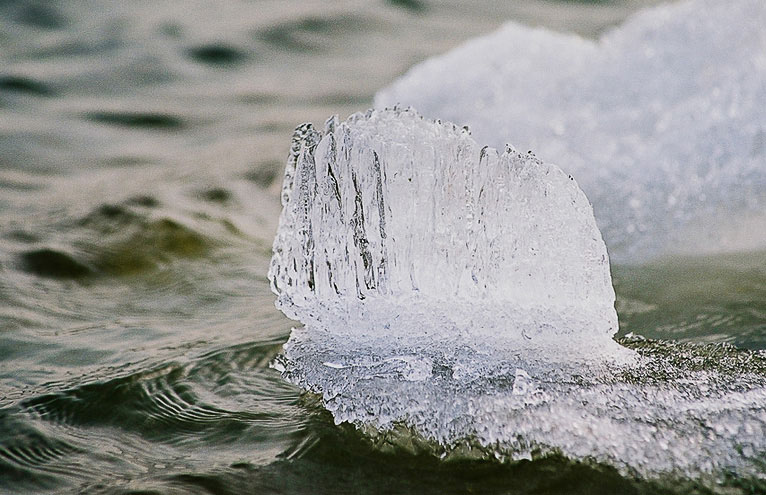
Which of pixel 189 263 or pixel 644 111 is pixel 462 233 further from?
pixel 644 111

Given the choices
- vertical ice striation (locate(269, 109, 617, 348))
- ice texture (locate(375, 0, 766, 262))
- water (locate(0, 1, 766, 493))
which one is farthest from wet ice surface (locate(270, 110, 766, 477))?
ice texture (locate(375, 0, 766, 262))

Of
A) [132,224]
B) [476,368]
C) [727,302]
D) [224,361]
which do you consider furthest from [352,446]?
[132,224]

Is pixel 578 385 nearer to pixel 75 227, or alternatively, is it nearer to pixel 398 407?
pixel 398 407

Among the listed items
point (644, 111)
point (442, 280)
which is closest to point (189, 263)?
point (442, 280)

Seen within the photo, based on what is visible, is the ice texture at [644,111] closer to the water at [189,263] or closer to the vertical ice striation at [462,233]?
the water at [189,263]

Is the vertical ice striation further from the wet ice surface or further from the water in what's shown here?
the water

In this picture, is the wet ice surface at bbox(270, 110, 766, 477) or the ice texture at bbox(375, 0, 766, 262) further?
the ice texture at bbox(375, 0, 766, 262)
